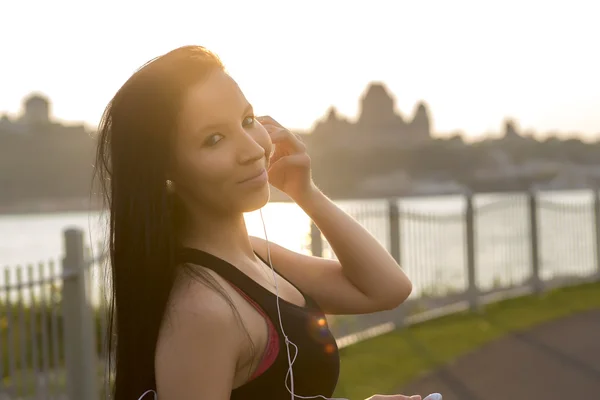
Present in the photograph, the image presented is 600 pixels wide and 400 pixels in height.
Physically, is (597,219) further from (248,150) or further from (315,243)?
(248,150)

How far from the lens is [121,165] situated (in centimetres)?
152

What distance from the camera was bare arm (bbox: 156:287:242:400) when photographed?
1.35 meters

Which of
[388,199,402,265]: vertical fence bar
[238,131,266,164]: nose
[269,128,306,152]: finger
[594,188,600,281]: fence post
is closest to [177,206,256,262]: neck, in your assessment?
[238,131,266,164]: nose

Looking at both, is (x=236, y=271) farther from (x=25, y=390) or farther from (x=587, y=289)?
(x=587, y=289)

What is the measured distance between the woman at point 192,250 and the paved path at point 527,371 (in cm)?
550

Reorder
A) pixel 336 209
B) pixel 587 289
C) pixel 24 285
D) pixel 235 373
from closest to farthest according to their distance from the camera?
1. pixel 235 373
2. pixel 336 209
3. pixel 24 285
4. pixel 587 289

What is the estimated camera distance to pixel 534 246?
512 inches

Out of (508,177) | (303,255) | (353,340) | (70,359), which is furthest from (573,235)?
(508,177)

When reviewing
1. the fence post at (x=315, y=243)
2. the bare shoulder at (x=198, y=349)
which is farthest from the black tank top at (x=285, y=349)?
the fence post at (x=315, y=243)

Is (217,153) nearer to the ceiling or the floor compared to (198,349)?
nearer to the ceiling

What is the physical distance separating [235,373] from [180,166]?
430 millimetres

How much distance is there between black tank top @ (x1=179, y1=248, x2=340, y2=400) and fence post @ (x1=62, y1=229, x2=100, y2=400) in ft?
13.4

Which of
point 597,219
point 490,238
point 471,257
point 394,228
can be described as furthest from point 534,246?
point 394,228

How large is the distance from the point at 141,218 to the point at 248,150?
26cm
